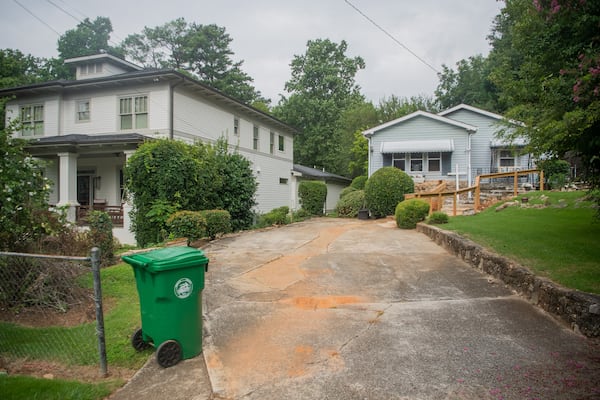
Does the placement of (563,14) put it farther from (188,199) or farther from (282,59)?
(282,59)

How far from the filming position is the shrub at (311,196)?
22484 millimetres

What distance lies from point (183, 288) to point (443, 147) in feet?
65.5

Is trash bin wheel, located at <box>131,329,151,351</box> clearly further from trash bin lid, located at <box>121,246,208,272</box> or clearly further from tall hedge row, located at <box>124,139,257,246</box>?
tall hedge row, located at <box>124,139,257,246</box>

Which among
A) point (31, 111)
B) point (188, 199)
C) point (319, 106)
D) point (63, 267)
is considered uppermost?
point (319, 106)

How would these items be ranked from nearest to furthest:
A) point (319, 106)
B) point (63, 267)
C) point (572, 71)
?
point (572, 71), point (63, 267), point (319, 106)

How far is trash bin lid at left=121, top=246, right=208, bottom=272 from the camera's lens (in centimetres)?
346

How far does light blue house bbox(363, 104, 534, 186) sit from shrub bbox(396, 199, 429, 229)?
843cm

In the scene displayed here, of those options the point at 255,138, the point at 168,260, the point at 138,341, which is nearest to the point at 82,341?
the point at 138,341

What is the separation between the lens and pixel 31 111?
17.2 m

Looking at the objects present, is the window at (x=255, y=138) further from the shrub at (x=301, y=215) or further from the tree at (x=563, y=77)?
the tree at (x=563, y=77)

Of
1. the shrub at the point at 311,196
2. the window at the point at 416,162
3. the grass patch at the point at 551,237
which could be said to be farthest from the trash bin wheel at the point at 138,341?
the window at the point at 416,162

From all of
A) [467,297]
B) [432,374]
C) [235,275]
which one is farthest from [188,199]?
[432,374]

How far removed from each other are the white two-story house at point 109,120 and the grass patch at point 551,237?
11.4m

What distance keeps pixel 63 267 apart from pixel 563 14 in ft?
24.3
